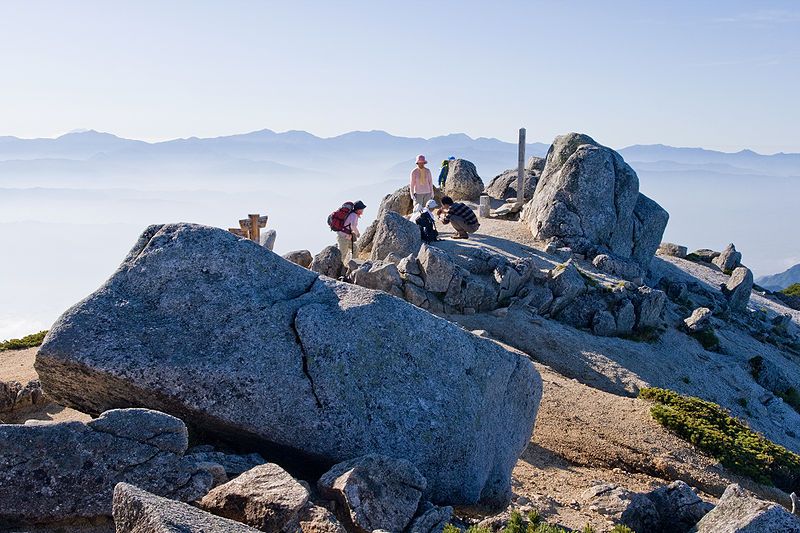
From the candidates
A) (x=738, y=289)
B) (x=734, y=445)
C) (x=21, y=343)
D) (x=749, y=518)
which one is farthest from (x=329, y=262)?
(x=738, y=289)

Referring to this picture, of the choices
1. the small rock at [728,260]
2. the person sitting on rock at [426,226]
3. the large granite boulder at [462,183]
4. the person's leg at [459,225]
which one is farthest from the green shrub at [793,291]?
the person sitting on rock at [426,226]

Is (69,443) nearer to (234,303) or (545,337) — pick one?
(234,303)

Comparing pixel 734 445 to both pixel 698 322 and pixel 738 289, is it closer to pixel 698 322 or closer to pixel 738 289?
pixel 698 322

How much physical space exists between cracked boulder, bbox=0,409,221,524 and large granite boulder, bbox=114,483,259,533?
1.29 meters

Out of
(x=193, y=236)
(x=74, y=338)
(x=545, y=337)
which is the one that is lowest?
(x=545, y=337)

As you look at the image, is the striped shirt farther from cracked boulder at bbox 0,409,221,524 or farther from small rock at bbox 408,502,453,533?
cracked boulder at bbox 0,409,221,524

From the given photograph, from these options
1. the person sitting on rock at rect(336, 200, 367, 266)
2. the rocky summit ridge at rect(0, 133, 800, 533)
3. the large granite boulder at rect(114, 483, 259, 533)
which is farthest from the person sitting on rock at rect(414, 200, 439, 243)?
the large granite boulder at rect(114, 483, 259, 533)

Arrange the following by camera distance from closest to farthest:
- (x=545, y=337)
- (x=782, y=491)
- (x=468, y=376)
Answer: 1. (x=468, y=376)
2. (x=782, y=491)
3. (x=545, y=337)

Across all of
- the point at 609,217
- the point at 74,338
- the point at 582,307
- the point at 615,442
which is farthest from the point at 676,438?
the point at 609,217

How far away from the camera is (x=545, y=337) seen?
26.9 m

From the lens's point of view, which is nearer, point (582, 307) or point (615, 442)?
point (615, 442)

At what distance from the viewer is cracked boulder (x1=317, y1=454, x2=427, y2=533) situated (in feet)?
31.1

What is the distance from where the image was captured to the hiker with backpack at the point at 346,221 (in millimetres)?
29531

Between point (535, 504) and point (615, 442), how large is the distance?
22.0ft
